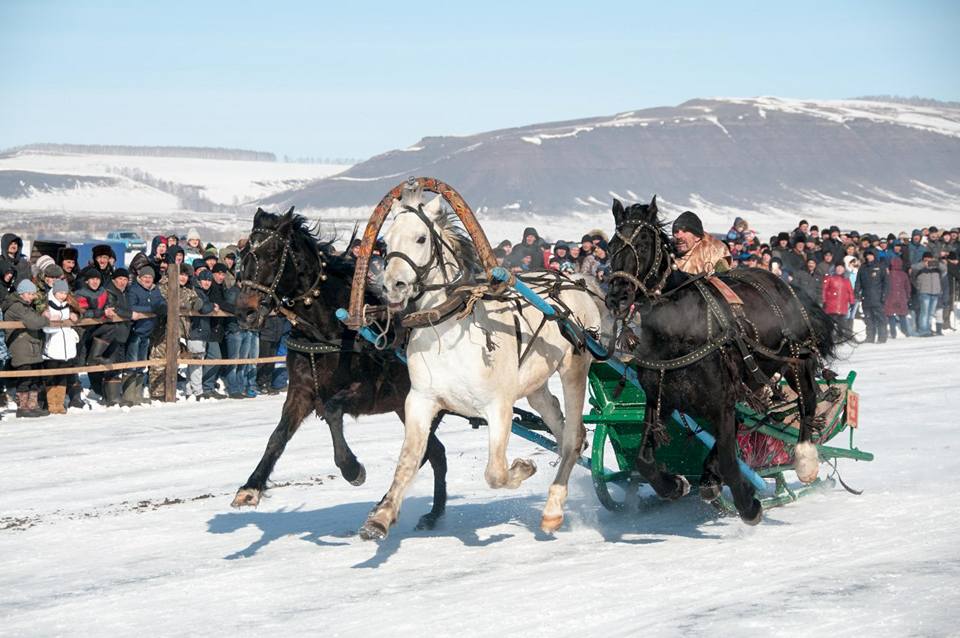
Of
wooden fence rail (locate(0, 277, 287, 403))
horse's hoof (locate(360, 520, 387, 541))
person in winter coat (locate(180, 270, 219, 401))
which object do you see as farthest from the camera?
person in winter coat (locate(180, 270, 219, 401))

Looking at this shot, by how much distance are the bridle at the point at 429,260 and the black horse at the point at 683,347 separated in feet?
3.24

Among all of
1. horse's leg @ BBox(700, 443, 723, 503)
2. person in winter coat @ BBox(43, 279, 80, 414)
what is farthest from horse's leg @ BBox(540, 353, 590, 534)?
person in winter coat @ BBox(43, 279, 80, 414)

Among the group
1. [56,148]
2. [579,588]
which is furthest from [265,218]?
[56,148]

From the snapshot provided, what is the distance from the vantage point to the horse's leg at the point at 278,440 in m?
7.67

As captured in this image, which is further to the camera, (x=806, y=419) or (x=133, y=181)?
(x=133, y=181)

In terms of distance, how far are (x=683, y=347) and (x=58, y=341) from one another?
858 cm

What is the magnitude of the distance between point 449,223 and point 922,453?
606 centimetres

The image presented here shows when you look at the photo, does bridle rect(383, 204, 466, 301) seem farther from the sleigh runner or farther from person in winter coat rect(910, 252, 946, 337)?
person in winter coat rect(910, 252, 946, 337)

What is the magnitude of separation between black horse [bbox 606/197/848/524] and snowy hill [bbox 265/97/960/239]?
9884 cm

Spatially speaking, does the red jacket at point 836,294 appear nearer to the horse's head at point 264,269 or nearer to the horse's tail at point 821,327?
the horse's tail at point 821,327

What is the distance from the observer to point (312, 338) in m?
8.40

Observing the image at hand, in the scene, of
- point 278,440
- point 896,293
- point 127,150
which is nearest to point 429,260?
point 278,440

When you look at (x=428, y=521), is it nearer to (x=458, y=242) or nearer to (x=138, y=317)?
(x=458, y=242)

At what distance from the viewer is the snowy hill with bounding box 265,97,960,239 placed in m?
123
